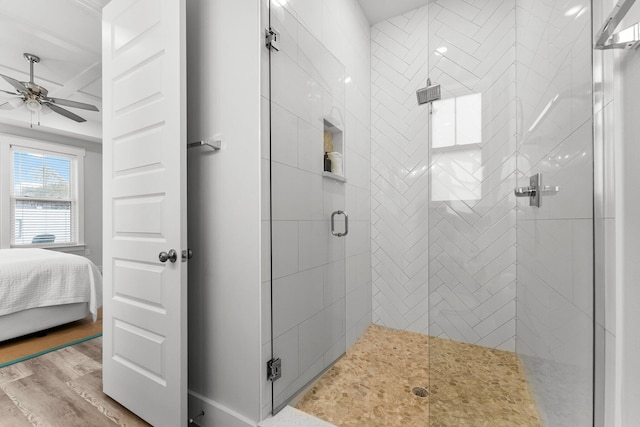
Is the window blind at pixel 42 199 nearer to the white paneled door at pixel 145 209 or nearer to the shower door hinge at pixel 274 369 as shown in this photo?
the white paneled door at pixel 145 209

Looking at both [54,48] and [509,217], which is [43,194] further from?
[509,217]

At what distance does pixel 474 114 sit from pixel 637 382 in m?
1.21

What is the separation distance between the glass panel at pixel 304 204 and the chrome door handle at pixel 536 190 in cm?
105

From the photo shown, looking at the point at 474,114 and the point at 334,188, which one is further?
the point at 334,188

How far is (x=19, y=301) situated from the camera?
239cm

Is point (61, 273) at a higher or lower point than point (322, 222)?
lower

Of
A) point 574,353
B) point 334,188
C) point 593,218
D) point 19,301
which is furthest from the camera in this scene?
point 19,301

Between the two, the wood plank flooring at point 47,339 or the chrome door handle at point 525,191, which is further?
the wood plank flooring at point 47,339

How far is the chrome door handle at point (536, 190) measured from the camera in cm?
108

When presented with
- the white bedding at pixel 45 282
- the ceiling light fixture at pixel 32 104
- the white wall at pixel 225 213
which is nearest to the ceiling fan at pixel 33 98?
the ceiling light fixture at pixel 32 104

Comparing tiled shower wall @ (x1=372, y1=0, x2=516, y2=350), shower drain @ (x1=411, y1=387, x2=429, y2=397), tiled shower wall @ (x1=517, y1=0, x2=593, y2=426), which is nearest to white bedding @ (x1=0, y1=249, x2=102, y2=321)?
shower drain @ (x1=411, y1=387, x2=429, y2=397)

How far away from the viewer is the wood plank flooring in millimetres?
2234

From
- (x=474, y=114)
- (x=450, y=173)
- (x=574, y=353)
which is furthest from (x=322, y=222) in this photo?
(x=574, y=353)

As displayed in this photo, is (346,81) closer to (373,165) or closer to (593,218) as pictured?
(373,165)
